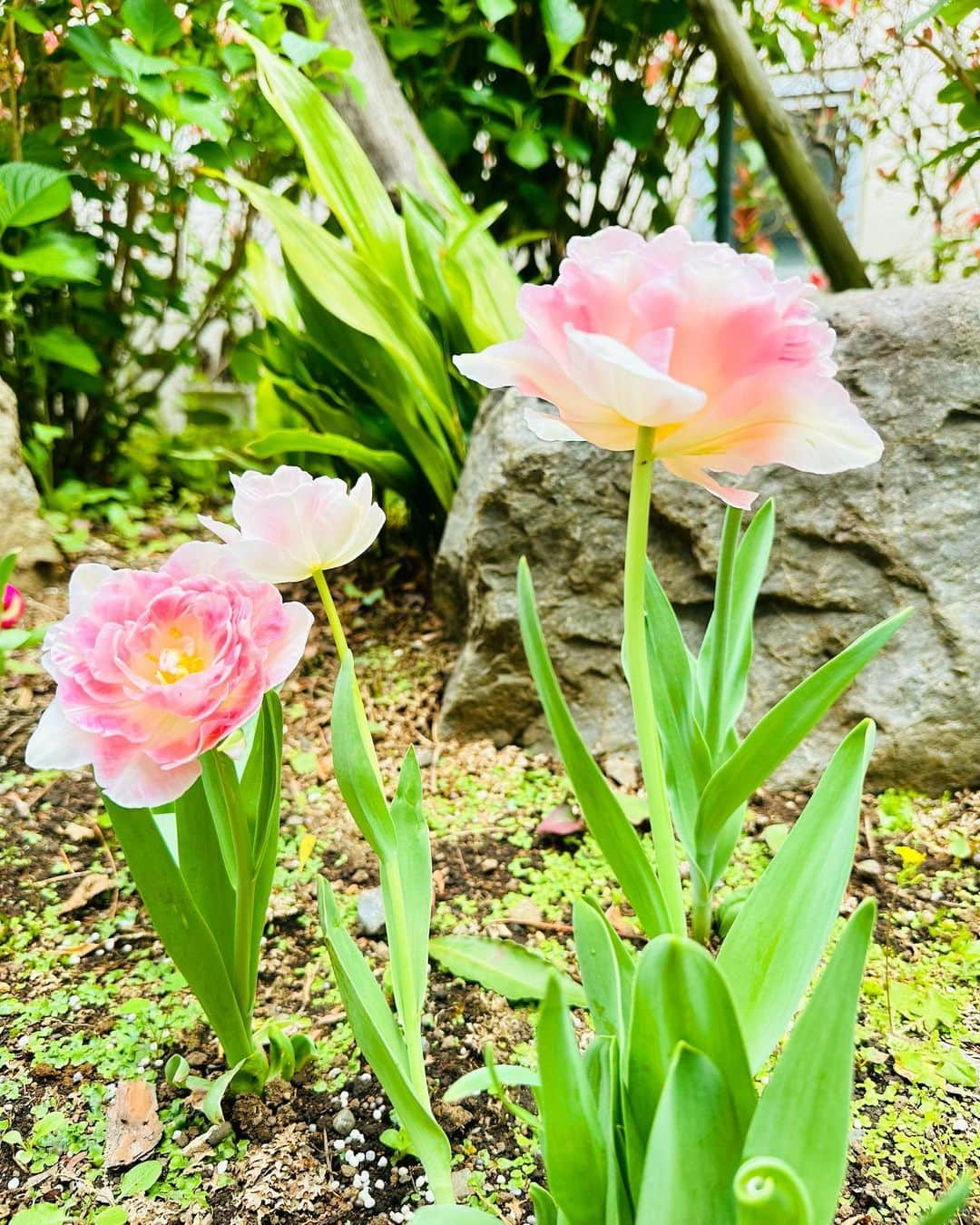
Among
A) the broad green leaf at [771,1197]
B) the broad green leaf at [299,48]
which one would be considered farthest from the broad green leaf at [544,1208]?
the broad green leaf at [299,48]

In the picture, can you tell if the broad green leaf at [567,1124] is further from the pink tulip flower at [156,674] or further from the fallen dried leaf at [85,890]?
the fallen dried leaf at [85,890]

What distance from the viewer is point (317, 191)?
1.86 meters

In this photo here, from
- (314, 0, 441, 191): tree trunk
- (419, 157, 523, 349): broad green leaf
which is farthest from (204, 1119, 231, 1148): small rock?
(314, 0, 441, 191): tree trunk

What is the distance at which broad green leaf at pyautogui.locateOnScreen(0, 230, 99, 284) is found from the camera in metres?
1.78

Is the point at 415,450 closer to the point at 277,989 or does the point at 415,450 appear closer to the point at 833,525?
the point at 833,525

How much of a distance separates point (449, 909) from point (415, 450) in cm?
104

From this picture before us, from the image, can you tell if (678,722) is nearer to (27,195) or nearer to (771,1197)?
(771,1197)

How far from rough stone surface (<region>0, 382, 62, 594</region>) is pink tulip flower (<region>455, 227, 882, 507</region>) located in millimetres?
1552

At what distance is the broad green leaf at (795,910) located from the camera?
0.61 m

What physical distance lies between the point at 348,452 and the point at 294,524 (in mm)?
1193

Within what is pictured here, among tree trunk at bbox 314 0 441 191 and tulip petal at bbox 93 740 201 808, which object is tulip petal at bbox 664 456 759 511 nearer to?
tulip petal at bbox 93 740 201 808

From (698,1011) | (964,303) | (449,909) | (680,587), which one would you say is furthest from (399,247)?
(698,1011)

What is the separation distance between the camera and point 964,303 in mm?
1417

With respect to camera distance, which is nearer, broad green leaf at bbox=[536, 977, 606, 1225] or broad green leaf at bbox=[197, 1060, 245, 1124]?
broad green leaf at bbox=[536, 977, 606, 1225]
